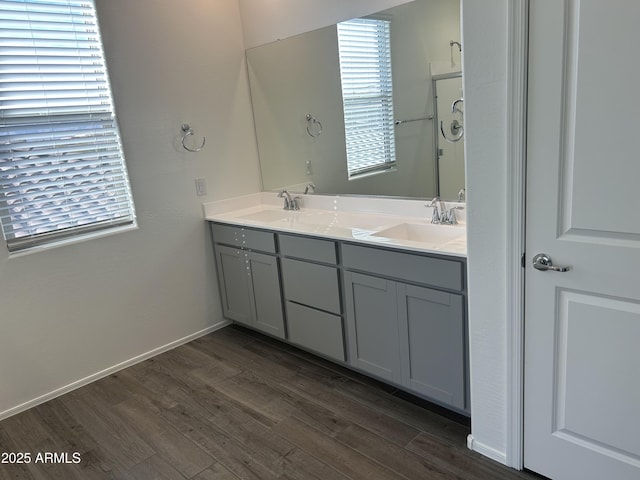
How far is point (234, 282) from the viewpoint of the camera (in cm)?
342

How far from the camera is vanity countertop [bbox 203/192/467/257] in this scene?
95.0 inches

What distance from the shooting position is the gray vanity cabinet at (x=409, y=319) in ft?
7.01

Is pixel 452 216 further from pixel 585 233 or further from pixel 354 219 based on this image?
pixel 585 233

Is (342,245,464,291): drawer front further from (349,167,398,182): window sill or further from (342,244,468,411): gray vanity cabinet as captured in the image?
(349,167,398,182): window sill

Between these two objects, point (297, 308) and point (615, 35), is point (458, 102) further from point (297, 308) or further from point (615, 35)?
point (297, 308)

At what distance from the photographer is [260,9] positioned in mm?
3334

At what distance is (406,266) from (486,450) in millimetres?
852

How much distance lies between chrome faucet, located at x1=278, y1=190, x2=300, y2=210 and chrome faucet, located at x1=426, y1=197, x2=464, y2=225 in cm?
115

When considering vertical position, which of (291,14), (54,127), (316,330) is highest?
(291,14)

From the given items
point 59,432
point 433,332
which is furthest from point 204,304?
point 433,332

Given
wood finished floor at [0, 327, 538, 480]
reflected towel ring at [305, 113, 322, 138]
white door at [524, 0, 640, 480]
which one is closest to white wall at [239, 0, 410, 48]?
reflected towel ring at [305, 113, 322, 138]

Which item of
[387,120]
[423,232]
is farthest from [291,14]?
[423,232]

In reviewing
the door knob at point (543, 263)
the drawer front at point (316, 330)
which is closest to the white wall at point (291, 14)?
the door knob at point (543, 263)

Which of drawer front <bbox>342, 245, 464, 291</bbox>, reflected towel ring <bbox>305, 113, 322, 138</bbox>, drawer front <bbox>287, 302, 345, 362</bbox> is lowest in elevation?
drawer front <bbox>287, 302, 345, 362</bbox>
